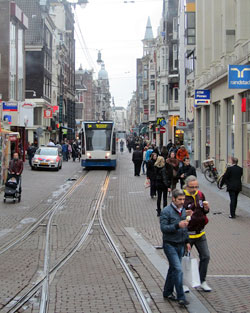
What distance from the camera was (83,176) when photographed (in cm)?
2794

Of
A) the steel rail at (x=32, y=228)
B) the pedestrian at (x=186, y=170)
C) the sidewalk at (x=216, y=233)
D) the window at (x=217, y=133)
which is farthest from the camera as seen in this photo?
the window at (x=217, y=133)

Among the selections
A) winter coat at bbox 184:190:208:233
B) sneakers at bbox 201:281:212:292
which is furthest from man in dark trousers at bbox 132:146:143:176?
sneakers at bbox 201:281:212:292

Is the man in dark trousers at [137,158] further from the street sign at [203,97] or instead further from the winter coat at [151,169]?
the winter coat at [151,169]

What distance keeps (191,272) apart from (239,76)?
11.9m

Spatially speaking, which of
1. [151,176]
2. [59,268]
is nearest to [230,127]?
[151,176]

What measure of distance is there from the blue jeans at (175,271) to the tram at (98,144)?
80.1 ft

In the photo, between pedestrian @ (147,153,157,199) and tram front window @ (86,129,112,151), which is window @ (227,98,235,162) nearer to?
pedestrian @ (147,153,157,199)

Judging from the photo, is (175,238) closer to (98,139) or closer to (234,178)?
(234,178)

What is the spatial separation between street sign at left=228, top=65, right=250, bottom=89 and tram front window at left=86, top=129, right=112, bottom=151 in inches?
575

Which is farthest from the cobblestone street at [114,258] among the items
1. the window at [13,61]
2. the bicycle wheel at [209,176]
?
the window at [13,61]

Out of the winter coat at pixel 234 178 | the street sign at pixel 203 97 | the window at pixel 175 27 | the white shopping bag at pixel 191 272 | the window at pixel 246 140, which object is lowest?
the white shopping bag at pixel 191 272

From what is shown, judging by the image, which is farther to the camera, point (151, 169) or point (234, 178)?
point (151, 169)

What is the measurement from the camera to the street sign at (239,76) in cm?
1742

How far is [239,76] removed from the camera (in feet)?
57.3
